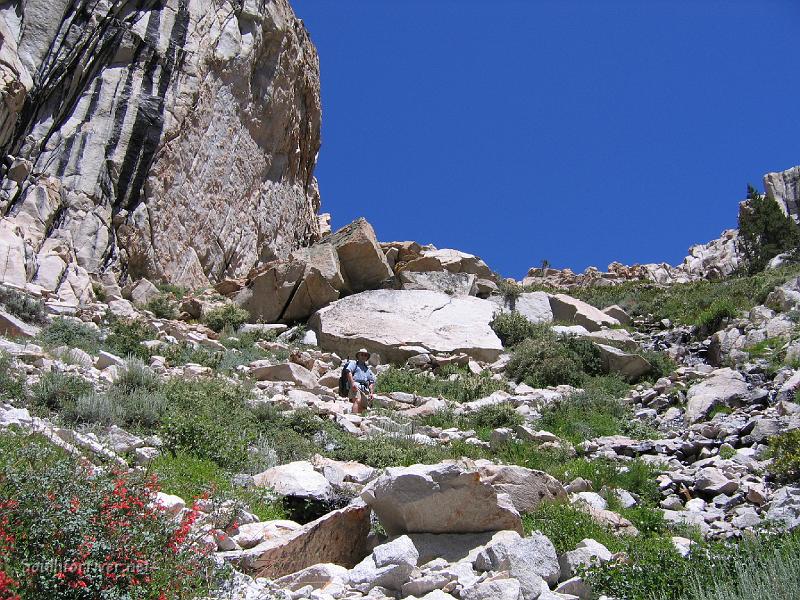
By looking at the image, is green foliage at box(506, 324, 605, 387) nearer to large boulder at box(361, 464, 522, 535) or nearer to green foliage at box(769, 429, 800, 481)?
green foliage at box(769, 429, 800, 481)

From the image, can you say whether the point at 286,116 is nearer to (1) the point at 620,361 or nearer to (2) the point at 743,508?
(1) the point at 620,361

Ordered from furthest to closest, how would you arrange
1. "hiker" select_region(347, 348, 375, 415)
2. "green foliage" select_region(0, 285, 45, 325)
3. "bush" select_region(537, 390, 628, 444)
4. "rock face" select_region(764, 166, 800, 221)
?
"rock face" select_region(764, 166, 800, 221) < "green foliage" select_region(0, 285, 45, 325) < "hiker" select_region(347, 348, 375, 415) < "bush" select_region(537, 390, 628, 444)

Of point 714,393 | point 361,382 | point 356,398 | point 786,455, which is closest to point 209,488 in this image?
point 786,455

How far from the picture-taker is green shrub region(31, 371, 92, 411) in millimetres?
8172

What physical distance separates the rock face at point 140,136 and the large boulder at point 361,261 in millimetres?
4461

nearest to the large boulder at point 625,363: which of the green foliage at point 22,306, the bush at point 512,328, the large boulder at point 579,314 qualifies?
the bush at point 512,328

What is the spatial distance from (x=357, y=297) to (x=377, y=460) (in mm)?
10714

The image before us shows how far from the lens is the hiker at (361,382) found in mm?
12117

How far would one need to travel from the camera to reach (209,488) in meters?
6.33

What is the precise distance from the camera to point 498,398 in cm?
1291

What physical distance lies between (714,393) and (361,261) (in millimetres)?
10908

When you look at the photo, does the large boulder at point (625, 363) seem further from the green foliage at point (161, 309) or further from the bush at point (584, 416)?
the green foliage at point (161, 309)

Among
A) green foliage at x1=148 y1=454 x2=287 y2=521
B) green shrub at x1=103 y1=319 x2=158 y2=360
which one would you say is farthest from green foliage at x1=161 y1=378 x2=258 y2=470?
green shrub at x1=103 y1=319 x2=158 y2=360

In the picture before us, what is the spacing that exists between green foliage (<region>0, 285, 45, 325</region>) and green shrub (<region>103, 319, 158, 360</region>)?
4.08 ft
